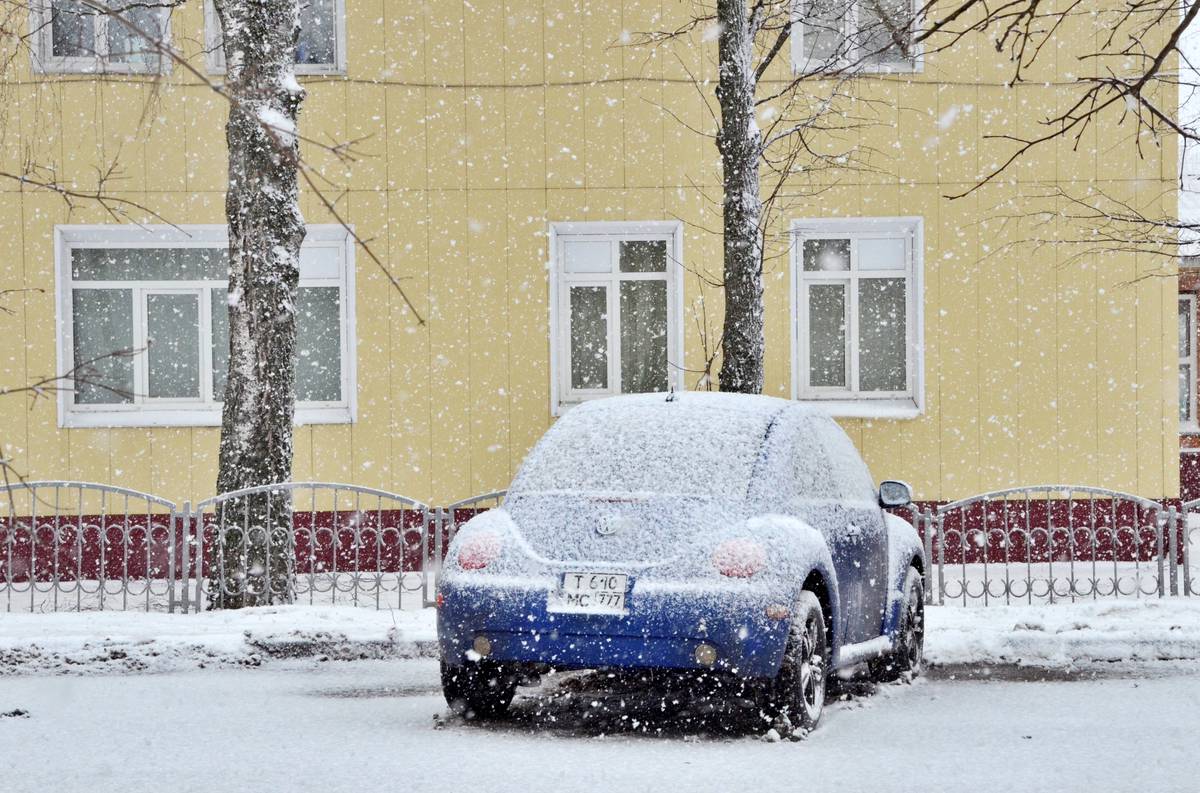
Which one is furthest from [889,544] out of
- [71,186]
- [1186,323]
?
[1186,323]

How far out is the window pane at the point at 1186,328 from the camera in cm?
2791

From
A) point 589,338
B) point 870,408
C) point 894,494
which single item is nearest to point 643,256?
point 589,338

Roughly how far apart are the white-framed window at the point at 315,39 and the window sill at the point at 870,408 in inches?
235

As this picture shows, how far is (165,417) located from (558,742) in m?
10.0

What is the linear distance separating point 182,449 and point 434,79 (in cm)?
450

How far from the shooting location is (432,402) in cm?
1590

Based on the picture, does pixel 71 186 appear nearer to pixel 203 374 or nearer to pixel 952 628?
pixel 203 374

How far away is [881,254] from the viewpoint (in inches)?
644

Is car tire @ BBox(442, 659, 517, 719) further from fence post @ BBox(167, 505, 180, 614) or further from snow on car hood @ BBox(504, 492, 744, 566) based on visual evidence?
fence post @ BBox(167, 505, 180, 614)

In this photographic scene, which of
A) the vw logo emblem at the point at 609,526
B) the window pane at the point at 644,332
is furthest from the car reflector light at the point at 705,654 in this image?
the window pane at the point at 644,332

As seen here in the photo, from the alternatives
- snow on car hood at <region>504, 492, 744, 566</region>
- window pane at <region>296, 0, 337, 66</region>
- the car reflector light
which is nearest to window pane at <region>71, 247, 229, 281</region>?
window pane at <region>296, 0, 337, 66</region>

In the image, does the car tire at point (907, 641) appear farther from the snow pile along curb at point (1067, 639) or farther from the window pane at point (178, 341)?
the window pane at point (178, 341)

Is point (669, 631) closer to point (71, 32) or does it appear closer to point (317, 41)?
point (317, 41)

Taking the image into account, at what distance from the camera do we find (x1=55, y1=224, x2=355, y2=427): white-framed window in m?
16.0
